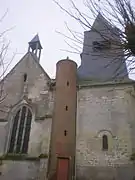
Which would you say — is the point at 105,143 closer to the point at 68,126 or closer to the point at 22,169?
the point at 68,126

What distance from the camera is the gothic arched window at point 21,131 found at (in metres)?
13.8

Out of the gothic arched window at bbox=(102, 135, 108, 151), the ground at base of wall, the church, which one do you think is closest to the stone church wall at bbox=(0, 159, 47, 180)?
the church

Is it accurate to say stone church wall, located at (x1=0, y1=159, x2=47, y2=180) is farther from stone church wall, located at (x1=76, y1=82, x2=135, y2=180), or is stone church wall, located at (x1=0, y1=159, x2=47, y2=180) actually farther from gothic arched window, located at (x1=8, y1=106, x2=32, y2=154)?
stone church wall, located at (x1=76, y1=82, x2=135, y2=180)

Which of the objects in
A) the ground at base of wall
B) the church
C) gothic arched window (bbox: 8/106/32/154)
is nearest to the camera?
the ground at base of wall

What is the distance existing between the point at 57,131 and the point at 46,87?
3.19m

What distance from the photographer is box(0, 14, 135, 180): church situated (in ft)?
40.4

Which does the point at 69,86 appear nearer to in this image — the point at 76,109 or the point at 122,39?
the point at 76,109

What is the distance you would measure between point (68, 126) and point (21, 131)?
9.06ft

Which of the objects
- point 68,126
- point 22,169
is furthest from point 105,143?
point 22,169

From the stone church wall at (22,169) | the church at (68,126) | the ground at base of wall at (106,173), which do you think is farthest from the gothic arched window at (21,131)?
the ground at base of wall at (106,173)

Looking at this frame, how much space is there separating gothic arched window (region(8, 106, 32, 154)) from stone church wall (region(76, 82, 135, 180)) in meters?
2.84

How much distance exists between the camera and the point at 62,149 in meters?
12.7

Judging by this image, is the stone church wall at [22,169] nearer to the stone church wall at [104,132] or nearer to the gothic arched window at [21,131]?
the gothic arched window at [21,131]

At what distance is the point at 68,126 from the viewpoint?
13484mm
